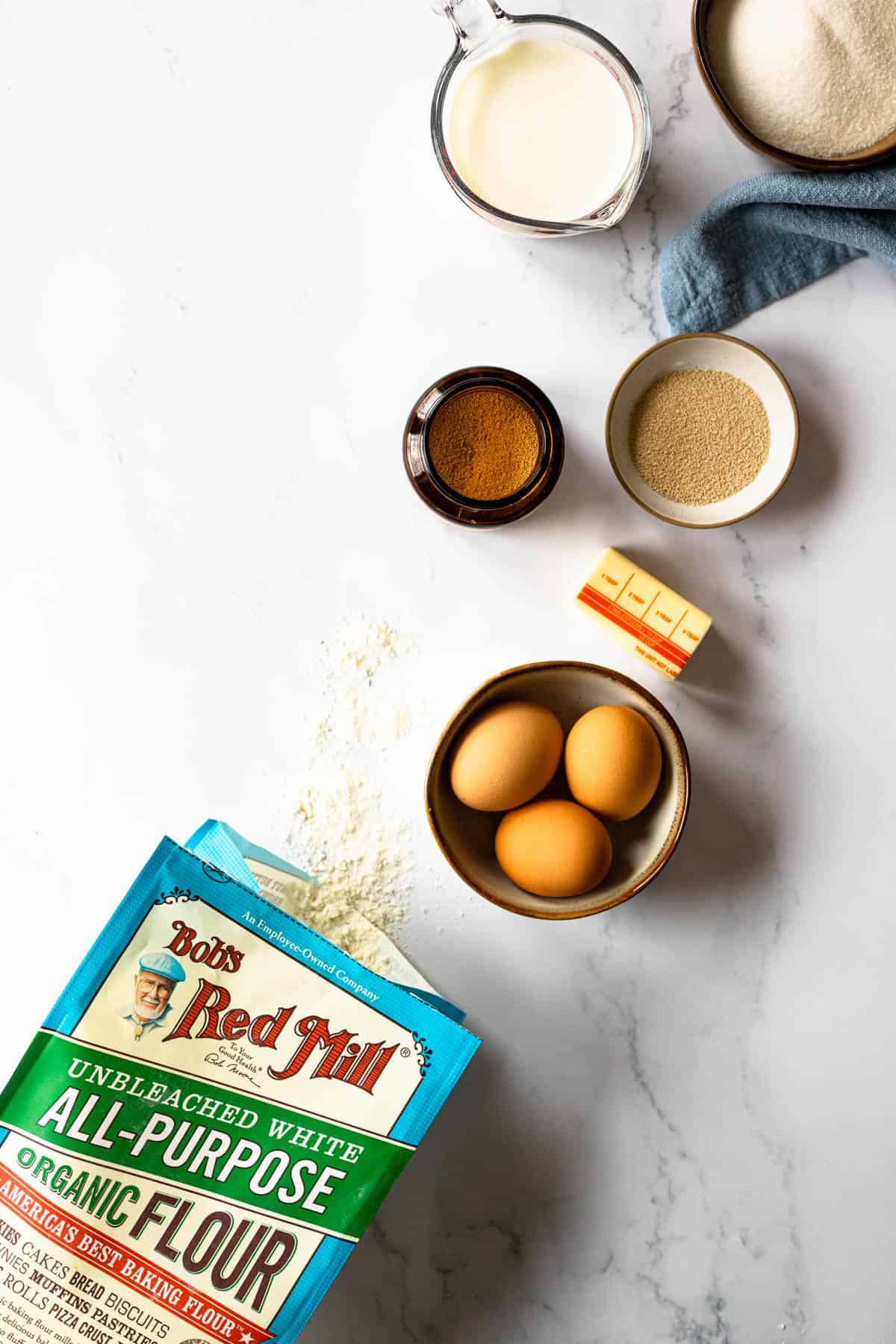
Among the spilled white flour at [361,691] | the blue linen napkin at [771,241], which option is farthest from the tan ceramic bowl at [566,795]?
the blue linen napkin at [771,241]

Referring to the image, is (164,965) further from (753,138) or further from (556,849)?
(753,138)

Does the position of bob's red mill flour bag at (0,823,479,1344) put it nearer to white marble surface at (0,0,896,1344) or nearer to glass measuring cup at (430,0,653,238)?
white marble surface at (0,0,896,1344)

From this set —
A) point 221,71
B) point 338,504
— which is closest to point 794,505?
point 338,504

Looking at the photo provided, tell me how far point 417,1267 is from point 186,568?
0.88 meters

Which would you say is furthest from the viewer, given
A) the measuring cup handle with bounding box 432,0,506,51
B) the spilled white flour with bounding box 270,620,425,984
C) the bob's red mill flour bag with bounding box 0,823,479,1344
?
the spilled white flour with bounding box 270,620,425,984

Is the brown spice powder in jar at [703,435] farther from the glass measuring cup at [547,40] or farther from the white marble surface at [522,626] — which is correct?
the glass measuring cup at [547,40]

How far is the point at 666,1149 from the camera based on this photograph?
1135 millimetres

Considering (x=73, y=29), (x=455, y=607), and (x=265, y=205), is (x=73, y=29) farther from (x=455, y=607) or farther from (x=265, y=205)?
(x=455, y=607)

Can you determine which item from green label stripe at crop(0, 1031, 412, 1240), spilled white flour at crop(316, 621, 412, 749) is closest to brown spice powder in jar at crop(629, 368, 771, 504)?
spilled white flour at crop(316, 621, 412, 749)

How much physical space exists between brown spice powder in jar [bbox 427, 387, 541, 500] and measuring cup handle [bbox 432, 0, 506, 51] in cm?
37

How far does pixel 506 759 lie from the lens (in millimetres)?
970

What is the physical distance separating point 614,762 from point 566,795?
105 mm

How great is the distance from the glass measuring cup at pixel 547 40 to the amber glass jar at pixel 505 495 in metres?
0.17

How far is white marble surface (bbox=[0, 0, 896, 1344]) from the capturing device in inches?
44.3
